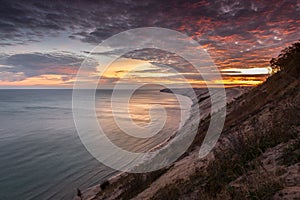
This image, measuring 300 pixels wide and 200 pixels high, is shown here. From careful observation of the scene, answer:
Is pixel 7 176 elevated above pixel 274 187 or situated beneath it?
situated beneath

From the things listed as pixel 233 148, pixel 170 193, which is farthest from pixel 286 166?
pixel 170 193

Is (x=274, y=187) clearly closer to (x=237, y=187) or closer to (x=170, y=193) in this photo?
(x=237, y=187)

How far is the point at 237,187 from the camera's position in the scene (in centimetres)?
659

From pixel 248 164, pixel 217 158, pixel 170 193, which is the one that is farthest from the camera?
pixel 217 158

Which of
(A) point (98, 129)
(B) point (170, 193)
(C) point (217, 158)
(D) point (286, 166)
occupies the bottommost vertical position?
(A) point (98, 129)

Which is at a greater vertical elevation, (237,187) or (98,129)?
(237,187)

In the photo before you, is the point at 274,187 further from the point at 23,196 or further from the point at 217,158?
the point at 23,196

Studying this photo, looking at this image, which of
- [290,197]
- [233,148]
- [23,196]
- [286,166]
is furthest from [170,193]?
[23,196]

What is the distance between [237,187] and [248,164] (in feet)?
5.30

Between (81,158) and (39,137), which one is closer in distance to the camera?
(81,158)

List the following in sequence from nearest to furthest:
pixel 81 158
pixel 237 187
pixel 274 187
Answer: pixel 274 187, pixel 237 187, pixel 81 158

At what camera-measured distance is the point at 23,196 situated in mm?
22781

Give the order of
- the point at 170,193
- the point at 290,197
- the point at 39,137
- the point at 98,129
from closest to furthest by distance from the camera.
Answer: the point at 290,197, the point at 170,193, the point at 39,137, the point at 98,129

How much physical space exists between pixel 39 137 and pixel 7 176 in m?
24.2
